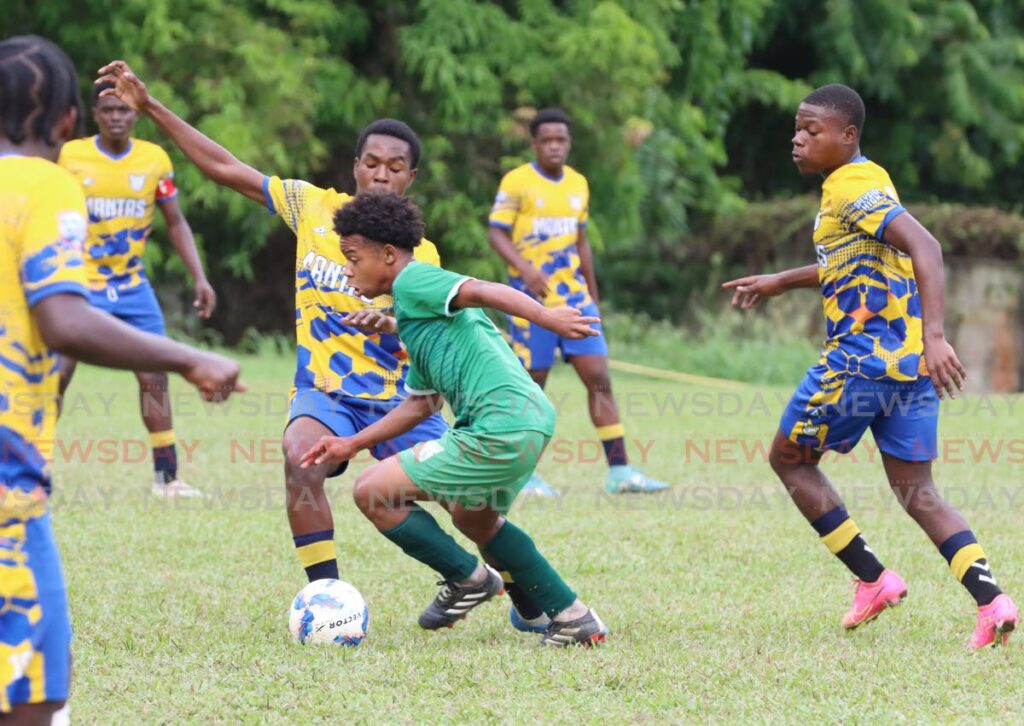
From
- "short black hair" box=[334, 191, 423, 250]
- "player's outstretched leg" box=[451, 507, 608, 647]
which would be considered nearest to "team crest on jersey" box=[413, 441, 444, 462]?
"player's outstretched leg" box=[451, 507, 608, 647]

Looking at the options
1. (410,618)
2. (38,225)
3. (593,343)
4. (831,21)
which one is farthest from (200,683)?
(831,21)

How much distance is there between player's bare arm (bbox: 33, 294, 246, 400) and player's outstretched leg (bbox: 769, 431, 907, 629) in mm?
2921

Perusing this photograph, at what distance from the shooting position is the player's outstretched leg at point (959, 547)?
5.04m

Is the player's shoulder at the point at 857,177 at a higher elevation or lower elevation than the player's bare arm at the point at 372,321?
higher

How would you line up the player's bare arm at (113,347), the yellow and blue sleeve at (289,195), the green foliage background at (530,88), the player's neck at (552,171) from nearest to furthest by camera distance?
the player's bare arm at (113,347) → the yellow and blue sleeve at (289,195) → the player's neck at (552,171) → the green foliage background at (530,88)

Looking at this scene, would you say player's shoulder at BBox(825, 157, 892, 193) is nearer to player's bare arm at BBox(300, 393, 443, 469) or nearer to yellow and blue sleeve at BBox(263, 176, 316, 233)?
player's bare arm at BBox(300, 393, 443, 469)

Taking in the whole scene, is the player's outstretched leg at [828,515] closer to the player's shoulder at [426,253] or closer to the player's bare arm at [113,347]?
the player's shoulder at [426,253]

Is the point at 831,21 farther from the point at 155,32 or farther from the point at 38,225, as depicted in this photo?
the point at 38,225

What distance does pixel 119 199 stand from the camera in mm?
8500

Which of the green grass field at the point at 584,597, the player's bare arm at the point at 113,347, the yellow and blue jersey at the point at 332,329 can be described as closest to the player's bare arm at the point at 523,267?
the green grass field at the point at 584,597

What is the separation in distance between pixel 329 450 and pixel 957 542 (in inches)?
90.5

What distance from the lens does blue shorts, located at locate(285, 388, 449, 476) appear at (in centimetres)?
542

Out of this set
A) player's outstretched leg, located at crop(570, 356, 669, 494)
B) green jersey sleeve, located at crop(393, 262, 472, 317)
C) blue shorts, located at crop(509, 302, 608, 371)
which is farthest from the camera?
blue shorts, located at crop(509, 302, 608, 371)

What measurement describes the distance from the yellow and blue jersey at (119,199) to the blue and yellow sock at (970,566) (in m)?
5.10
